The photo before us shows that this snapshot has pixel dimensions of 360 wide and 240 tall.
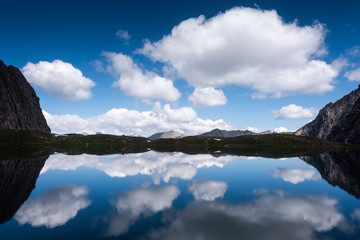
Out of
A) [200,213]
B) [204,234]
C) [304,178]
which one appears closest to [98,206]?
[200,213]

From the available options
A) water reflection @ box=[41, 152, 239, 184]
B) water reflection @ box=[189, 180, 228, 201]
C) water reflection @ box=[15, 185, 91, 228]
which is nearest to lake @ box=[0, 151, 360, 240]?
water reflection @ box=[15, 185, 91, 228]

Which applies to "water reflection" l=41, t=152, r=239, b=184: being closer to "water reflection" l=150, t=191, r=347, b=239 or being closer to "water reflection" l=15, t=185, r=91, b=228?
"water reflection" l=15, t=185, r=91, b=228

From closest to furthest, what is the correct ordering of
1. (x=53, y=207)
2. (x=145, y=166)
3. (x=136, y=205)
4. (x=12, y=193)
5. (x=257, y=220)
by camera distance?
1. (x=257, y=220)
2. (x=53, y=207)
3. (x=136, y=205)
4. (x=12, y=193)
5. (x=145, y=166)

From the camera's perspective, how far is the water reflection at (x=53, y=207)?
16303 millimetres

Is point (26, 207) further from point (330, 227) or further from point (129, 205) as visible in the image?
point (330, 227)

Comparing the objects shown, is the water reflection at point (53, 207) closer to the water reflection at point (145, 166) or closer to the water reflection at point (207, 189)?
the water reflection at point (145, 166)

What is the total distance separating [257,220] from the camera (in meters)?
→ 16.5

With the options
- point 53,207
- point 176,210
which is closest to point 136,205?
point 176,210

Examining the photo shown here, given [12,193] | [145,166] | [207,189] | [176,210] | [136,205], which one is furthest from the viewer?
[145,166]

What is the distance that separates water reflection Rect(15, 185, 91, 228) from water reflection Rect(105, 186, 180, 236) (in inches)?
140

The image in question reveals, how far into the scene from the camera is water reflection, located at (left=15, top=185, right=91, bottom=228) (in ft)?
53.5

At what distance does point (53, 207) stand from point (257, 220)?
18174 millimetres

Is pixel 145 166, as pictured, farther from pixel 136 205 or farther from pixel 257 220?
pixel 257 220

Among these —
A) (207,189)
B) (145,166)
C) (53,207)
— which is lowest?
(53,207)
